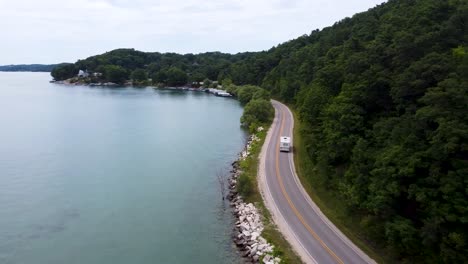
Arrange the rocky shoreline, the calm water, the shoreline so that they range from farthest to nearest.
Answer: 1. the shoreline
2. the calm water
3. the rocky shoreline

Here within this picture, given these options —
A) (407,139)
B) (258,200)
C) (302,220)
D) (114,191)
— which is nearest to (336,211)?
(302,220)

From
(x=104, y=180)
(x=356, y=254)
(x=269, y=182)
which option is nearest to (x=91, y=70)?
(x=104, y=180)

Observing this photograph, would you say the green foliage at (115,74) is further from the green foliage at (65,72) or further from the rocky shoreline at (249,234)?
the rocky shoreline at (249,234)

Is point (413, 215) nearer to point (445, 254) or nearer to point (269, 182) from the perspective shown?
point (445, 254)

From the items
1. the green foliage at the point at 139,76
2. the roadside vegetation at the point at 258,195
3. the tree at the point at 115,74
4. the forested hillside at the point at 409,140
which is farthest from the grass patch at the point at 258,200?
the tree at the point at 115,74

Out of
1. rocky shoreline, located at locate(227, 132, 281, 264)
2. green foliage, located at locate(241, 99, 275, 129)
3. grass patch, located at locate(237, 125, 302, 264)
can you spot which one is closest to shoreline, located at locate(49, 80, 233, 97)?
green foliage, located at locate(241, 99, 275, 129)

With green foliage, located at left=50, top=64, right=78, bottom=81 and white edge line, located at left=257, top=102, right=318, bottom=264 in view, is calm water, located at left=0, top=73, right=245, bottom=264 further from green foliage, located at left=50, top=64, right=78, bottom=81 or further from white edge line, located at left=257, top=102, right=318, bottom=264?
green foliage, located at left=50, top=64, right=78, bottom=81
